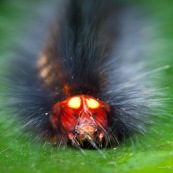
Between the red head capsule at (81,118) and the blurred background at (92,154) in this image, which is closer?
the blurred background at (92,154)

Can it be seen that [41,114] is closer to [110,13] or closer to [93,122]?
[93,122]

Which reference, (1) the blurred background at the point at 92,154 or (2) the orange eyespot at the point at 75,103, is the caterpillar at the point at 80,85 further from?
(1) the blurred background at the point at 92,154

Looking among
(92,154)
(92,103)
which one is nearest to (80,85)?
(92,103)

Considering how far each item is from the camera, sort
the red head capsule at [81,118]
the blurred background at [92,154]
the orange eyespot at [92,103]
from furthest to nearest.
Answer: the orange eyespot at [92,103] < the red head capsule at [81,118] < the blurred background at [92,154]

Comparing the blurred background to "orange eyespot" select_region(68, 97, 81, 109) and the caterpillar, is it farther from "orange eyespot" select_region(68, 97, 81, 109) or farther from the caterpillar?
"orange eyespot" select_region(68, 97, 81, 109)

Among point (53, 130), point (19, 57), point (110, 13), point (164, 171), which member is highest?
point (110, 13)

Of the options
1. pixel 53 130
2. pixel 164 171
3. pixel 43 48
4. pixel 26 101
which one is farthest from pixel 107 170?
pixel 43 48

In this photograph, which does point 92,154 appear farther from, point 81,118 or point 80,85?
point 80,85

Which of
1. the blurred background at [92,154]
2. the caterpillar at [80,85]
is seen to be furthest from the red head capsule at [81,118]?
the blurred background at [92,154]
